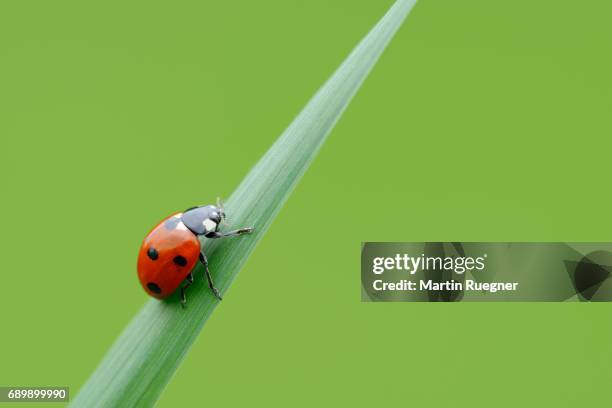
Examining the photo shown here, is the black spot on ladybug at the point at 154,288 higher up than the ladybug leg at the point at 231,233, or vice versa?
the ladybug leg at the point at 231,233

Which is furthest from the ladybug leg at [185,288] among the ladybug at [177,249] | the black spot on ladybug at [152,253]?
the black spot on ladybug at [152,253]

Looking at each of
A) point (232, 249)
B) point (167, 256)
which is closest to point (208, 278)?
point (232, 249)

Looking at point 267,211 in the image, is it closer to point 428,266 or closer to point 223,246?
point 223,246

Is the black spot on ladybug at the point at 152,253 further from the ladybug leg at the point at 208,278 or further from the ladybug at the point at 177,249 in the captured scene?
the ladybug leg at the point at 208,278

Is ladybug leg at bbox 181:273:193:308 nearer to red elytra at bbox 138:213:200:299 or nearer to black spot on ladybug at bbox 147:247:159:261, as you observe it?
red elytra at bbox 138:213:200:299

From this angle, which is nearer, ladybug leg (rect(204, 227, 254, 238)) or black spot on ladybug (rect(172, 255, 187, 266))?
ladybug leg (rect(204, 227, 254, 238))

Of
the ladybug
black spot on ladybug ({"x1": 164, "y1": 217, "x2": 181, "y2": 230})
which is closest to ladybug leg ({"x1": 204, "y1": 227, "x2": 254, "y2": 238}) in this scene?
the ladybug
